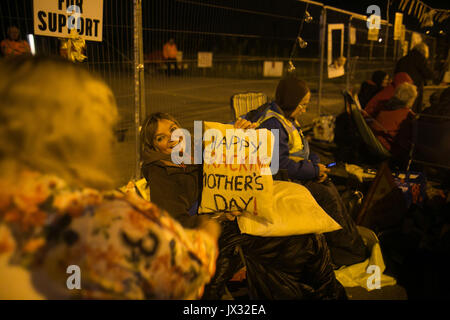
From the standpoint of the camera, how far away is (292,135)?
2.92 m

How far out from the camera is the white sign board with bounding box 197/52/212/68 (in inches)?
172

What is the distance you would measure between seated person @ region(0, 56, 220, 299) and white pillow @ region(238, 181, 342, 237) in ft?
3.50

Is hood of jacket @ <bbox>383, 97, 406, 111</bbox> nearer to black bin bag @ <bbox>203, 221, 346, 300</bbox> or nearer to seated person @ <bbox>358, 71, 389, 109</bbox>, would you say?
seated person @ <bbox>358, 71, 389, 109</bbox>

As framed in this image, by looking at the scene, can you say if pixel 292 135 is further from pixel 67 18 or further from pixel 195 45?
pixel 195 45

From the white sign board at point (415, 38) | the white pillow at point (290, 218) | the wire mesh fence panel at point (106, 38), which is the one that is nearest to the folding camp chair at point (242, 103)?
the wire mesh fence panel at point (106, 38)

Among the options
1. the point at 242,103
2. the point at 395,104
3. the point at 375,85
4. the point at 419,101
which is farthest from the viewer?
the point at 419,101

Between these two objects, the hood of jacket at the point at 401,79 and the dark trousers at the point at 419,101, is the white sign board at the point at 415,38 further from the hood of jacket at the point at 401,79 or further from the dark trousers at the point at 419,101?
the hood of jacket at the point at 401,79

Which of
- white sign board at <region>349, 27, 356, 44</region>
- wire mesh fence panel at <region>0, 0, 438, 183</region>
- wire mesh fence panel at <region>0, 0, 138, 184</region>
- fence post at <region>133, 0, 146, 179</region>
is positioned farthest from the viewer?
white sign board at <region>349, 27, 356, 44</region>

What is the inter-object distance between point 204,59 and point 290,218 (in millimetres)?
2756

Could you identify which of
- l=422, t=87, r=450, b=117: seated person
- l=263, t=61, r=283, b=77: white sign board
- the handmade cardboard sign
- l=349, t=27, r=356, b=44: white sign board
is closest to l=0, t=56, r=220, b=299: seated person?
the handmade cardboard sign

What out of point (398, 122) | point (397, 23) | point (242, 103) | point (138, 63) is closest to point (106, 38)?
point (138, 63)

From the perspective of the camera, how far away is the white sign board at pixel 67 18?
242 cm

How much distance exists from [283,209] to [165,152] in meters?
0.77
